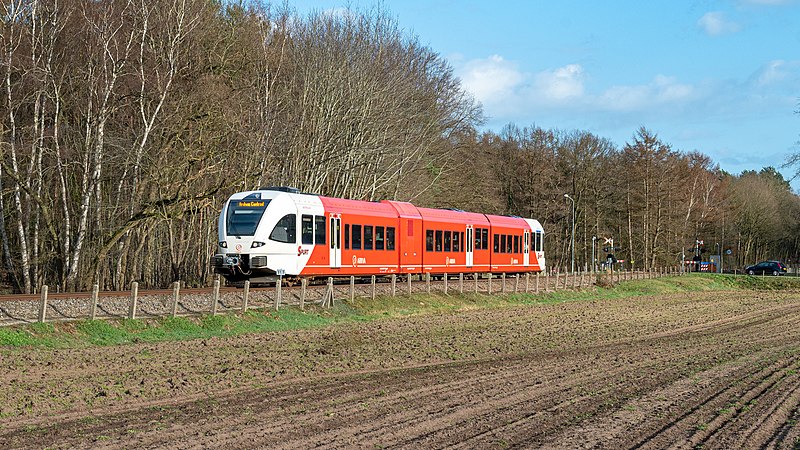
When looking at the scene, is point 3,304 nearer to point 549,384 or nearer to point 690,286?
point 549,384

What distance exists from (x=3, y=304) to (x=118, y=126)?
1253cm

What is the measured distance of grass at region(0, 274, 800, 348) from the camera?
17.7 metres

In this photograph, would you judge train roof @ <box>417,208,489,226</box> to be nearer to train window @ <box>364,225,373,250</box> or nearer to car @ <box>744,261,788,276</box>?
train window @ <box>364,225,373,250</box>

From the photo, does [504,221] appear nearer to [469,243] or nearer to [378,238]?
[469,243]

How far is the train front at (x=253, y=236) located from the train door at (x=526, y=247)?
768 inches

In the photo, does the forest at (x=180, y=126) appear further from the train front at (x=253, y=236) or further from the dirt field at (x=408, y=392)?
the dirt field at (x=408, y=392)

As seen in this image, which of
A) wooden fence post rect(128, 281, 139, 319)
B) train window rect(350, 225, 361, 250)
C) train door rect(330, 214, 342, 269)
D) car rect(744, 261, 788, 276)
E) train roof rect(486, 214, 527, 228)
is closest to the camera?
wooden fence post rect(128, 281, 139, 319)

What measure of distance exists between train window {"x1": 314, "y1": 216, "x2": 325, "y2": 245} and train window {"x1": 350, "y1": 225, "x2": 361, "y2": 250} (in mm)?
1926

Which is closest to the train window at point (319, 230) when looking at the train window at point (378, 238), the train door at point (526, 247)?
the train window at point (378, 238)

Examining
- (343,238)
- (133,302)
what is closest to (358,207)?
(343,238)

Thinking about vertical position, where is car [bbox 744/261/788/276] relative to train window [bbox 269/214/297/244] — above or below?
below

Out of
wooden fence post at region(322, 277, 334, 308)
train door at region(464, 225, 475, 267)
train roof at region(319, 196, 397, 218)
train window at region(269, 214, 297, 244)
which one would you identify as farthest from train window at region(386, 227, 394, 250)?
wooden fence post at region(322, 277, 334, 308)

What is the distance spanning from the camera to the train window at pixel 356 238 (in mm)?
30330

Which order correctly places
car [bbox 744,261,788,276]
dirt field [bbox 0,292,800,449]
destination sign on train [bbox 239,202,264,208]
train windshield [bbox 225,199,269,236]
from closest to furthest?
dirt field [bbox 0,292,800,449], train windshield [bbox 225,199,269,236], destination sign on train [bbox 239,202,264,208], car [bbox 744,261,788,276]
